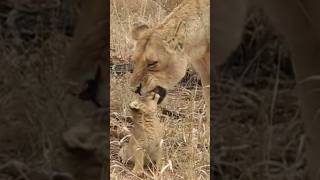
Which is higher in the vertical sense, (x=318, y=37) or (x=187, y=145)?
(x=318, y=37)

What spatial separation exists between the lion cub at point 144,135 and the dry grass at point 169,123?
0.07ft

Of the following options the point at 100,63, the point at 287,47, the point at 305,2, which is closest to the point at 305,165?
the point at 287,47

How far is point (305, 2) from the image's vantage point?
202 cm

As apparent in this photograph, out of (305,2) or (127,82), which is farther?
(127,82)

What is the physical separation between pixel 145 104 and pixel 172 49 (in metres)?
0.20

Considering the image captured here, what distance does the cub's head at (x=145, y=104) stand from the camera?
7.16 feet

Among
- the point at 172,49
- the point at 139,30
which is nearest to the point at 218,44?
the point at 172,49

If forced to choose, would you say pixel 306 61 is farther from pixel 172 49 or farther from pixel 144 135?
pixel 144 135

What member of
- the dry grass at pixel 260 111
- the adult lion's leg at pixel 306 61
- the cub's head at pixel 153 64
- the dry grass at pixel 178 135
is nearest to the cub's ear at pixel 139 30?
the cub's head at pixel 153 64

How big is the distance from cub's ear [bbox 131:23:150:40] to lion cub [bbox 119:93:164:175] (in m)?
0.19

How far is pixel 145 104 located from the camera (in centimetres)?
219

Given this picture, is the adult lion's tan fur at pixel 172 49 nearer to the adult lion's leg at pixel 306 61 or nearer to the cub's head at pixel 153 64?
the cub's head at pixel 153 64

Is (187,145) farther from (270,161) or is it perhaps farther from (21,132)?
(21,132)

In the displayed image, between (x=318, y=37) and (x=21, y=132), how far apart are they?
0.97 m
